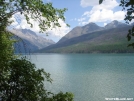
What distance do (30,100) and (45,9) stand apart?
6.00 m

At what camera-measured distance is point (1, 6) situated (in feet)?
26.7

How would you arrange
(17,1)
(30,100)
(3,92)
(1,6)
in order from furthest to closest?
(3,92) → (30,100) → (1,6) → (17,1)

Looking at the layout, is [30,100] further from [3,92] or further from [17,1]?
[17,1]

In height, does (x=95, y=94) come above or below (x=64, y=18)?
below

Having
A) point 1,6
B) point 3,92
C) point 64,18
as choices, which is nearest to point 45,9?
point 64,18

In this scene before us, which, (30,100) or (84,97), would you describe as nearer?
(30,100)

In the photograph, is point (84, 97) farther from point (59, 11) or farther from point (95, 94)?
point (59, 11)

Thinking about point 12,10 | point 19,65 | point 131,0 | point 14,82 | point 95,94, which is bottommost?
point 95,94

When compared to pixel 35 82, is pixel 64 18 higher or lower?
higher

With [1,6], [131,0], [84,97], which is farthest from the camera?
[84,97]

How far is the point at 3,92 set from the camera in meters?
11.4

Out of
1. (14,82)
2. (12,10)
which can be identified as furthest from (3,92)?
(12,10)

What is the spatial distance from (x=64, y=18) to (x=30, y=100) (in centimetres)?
578

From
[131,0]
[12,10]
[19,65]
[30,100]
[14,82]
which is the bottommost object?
[30,100]
